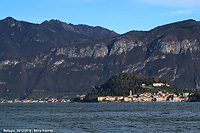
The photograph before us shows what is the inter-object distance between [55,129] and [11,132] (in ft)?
40.4

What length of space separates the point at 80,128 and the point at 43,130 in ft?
37.4

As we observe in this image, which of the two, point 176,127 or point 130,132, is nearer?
point 130,132

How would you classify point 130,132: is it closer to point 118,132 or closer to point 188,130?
point 118,132

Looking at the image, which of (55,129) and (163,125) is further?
(163,125)

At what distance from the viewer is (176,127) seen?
11525cm

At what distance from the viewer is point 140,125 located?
12112cm

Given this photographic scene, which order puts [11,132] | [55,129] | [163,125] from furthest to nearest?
[163,125] → [55,129] → [11,132]

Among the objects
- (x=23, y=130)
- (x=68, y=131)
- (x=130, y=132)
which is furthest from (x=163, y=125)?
(x=23, y=130)

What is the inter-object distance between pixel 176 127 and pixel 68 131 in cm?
2789

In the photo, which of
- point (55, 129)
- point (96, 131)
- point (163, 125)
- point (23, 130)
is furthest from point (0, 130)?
point (163, 125)

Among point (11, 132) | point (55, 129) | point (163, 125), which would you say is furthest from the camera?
point (163, 125)

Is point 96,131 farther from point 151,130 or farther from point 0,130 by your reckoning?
point 0,130

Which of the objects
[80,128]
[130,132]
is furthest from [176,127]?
[80,128]

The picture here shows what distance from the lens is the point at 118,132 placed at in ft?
342
